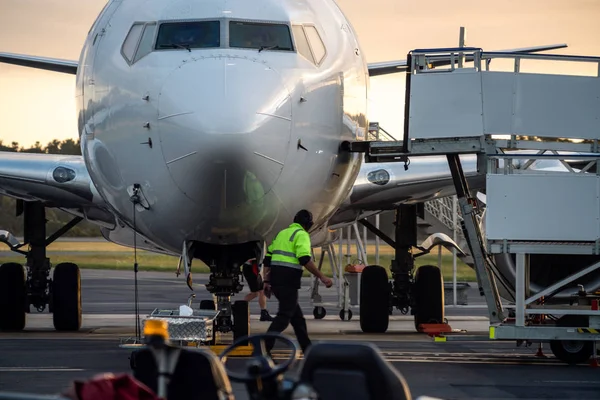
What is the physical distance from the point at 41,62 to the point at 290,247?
24.2 ft

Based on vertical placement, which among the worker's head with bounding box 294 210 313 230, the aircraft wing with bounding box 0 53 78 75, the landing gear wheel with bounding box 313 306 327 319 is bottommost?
the landing gear wheel with bounding box 313 306 327 319

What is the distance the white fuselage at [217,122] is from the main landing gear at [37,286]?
4.09 meters

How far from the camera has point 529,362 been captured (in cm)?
1545

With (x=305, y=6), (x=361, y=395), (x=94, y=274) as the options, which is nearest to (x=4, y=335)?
(x=305, y=6)

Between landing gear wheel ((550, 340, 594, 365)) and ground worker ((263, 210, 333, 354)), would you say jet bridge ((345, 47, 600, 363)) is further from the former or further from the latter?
ground worker ((263, 210, 333, 354))

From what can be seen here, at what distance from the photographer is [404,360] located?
1539cm

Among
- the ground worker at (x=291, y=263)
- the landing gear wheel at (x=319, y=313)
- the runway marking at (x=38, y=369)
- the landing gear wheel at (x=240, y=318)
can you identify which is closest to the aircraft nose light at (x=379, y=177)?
the landing gear wheel at (x=240, y=318)

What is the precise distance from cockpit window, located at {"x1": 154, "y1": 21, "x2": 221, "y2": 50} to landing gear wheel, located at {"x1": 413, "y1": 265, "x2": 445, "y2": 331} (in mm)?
7169

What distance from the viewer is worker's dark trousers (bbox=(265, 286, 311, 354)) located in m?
14.2

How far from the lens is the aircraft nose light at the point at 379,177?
1845cm

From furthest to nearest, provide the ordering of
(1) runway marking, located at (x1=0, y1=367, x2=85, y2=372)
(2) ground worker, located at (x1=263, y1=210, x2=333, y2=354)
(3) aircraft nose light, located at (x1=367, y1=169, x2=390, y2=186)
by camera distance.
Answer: (3) aircraft nose light, located at (x1=367, y1=169, x2=390, y2=186) < (2) ground worker, located at (x1=263, y1=210, x2=333, y2=354) < (1) runway marking, located at (x1=0, y1=367, x2=85, y2=372)

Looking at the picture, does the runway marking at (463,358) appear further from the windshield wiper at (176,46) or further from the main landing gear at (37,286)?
the main landing gear at (37,286)

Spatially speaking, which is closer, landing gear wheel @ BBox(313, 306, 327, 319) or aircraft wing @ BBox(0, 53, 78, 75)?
aircraft wing @ BBox(0, 53, 78, 75)

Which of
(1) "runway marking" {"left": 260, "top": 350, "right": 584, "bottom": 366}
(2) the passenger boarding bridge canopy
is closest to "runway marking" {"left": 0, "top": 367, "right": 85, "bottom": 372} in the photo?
(1) "runway marking" {"left": 260, "top": 350, "right": 584, "bottom": 366}
